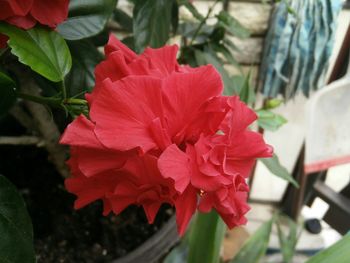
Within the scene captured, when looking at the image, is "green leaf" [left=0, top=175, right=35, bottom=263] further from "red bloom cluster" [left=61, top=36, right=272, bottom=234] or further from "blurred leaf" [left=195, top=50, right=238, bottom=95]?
"blurred leaf" [left=195, top=50, right=238, bottom=95]

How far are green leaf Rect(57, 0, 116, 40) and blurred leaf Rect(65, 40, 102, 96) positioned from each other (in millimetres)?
67

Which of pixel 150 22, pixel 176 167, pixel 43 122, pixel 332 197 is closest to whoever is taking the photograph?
pixel 176 167

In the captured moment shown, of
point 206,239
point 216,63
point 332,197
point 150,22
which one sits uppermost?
point 150,22

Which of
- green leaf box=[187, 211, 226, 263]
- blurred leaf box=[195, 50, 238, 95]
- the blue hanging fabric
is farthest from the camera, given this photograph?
the blue hanging fabric

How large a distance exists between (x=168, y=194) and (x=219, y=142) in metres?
0.06

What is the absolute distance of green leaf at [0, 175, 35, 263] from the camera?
318 millimetres

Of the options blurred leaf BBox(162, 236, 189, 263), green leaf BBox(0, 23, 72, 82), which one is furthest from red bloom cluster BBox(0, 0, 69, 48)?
blurred leaf BBox(162, 236, 189, 263)

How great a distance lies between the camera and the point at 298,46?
0.88 m

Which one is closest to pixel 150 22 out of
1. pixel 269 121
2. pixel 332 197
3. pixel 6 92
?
pixel 6 92

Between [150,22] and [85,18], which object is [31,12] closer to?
[85,18]

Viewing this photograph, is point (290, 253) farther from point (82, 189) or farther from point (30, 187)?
point (82, 189)

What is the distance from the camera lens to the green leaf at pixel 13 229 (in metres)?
0.32

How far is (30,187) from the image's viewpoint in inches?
29.0

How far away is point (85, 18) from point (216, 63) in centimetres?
31
